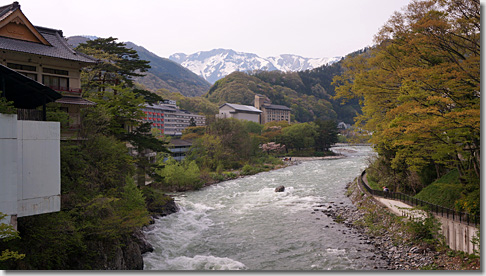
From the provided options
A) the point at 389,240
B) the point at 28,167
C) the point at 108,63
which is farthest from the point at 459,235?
the point at 108,63

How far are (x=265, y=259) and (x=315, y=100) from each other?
121162 mm

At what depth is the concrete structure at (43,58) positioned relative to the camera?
1166 centimetres

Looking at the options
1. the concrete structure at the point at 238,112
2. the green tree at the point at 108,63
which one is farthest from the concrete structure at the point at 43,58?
the concrete structure at the point at 238,112

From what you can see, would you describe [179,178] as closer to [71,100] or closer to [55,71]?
[71,100]

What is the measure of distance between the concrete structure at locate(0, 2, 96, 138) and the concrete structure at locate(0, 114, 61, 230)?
5523 millimetres

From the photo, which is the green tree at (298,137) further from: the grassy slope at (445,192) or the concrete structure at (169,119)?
the grassy slope at (445,192)

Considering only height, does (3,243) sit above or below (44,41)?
below

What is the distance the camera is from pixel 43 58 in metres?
12.8

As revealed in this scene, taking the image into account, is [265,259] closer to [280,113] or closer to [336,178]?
[336,178]

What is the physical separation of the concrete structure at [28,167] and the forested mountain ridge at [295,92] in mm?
98831

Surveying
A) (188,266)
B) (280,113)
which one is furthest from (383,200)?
(280,113)

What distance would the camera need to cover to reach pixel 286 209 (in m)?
20.1

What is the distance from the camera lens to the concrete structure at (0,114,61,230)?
639cm

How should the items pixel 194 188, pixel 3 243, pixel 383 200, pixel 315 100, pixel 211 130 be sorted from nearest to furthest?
pixel 3 243 < pixel 383 200 < pixel 194 188 < pixel 211 130 < pixel 315 100
